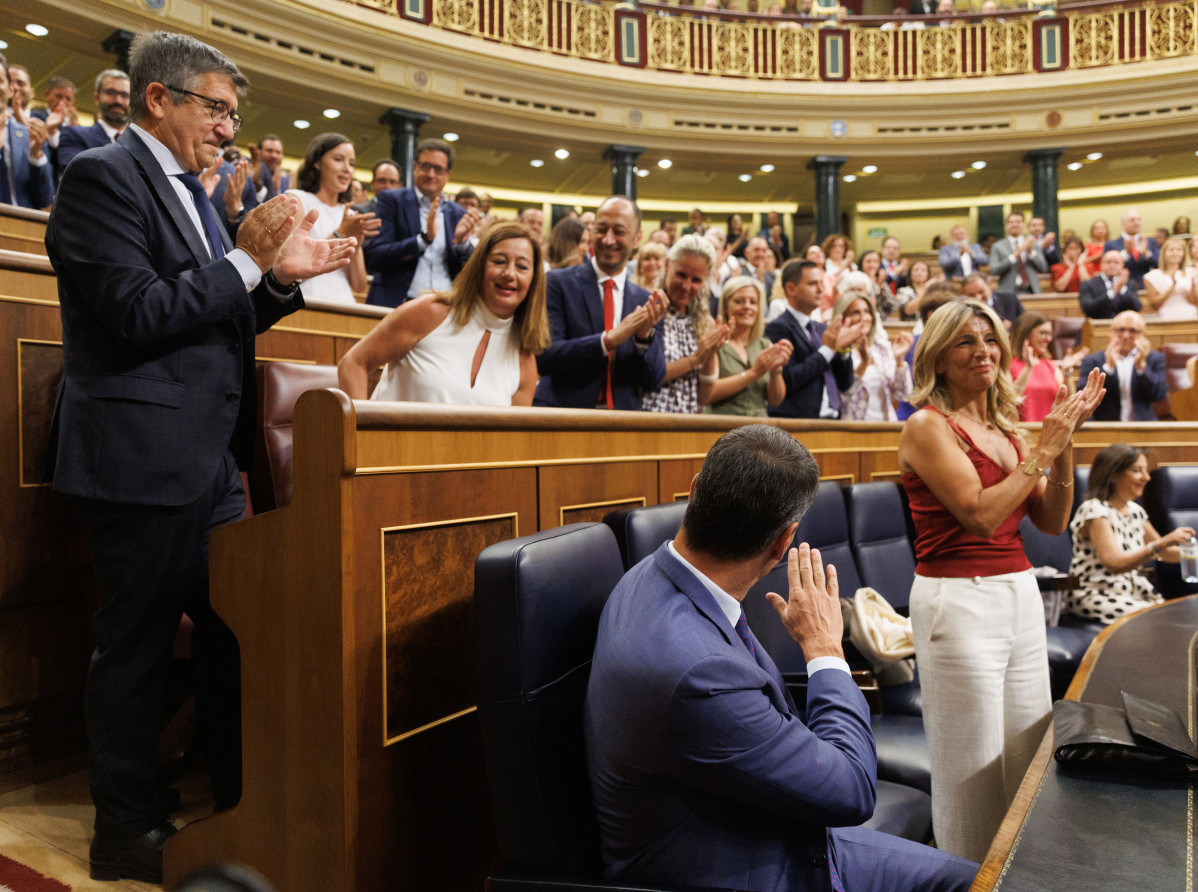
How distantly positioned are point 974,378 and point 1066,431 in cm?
19

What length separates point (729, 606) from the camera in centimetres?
105

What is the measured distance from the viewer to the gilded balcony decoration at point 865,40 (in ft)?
30.0

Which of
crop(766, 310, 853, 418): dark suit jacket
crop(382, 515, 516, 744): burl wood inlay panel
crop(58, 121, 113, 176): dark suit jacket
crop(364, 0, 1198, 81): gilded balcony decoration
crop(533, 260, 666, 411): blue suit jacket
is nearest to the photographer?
crop(382, 515, 516, 744): burl wood inlay panel

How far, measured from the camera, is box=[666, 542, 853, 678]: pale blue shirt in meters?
1.03

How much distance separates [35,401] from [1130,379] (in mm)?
4638

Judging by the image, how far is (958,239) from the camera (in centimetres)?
788

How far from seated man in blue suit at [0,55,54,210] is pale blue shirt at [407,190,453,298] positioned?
153 centimetres

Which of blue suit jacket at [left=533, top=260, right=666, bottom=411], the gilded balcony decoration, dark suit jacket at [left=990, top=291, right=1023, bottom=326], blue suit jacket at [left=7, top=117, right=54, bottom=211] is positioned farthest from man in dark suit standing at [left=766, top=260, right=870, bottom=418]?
the gilded balcony decoration

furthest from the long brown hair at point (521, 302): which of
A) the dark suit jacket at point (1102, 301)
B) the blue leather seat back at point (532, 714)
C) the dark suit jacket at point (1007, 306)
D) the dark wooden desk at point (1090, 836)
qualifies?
the dark suit jacket at point (1102, 301)

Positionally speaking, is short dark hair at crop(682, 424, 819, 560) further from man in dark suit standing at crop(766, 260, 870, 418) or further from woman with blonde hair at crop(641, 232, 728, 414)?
man in dark suit standing at crop(766, 260, 870, 418)

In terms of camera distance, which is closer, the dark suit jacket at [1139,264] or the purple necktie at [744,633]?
the purple necktie at [744,633]

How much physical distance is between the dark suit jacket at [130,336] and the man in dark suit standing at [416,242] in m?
1.92

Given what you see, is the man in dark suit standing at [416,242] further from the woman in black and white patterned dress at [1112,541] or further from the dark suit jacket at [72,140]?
the woman in black and white patterned dress at [1112,541]

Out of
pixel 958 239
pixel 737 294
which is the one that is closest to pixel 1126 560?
pixel 737 294
